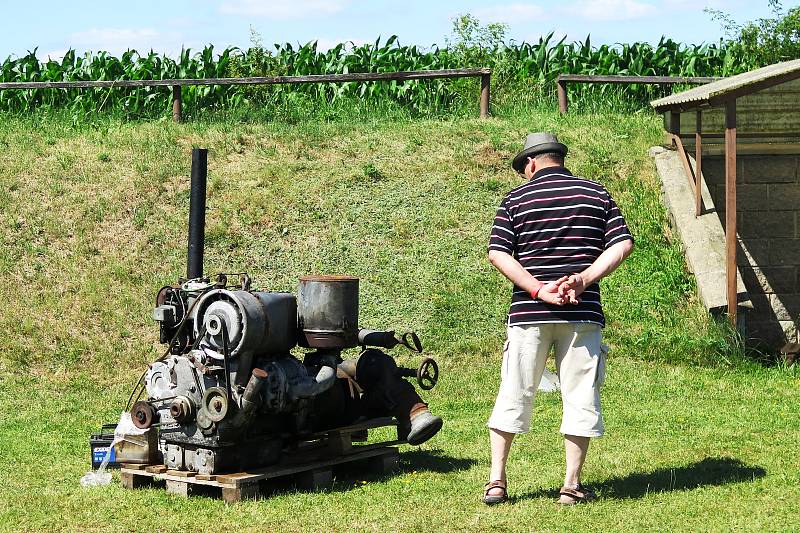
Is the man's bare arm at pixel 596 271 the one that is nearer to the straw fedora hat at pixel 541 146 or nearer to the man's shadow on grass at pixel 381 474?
the straw fedora hat at pixel 541 146

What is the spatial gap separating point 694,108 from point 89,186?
27.6 ft

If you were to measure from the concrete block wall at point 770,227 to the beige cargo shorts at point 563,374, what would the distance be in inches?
305

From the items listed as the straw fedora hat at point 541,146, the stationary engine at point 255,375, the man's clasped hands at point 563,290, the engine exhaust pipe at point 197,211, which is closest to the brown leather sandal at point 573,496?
the man's clasped hands at point 563,290

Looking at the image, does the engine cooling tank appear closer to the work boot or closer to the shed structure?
the work boot

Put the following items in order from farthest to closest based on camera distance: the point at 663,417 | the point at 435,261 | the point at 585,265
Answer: the point at 435,261
the point at 663,417
the point at 585,265

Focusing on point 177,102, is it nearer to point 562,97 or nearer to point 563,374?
point 562,97

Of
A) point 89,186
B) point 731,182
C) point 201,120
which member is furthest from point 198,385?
point 201,120

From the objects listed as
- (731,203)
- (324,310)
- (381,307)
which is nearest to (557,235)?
(324,310)

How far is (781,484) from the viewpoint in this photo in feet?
22.3

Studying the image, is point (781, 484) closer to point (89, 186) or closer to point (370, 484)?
point (370, 484)

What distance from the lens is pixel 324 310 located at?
24.4ft

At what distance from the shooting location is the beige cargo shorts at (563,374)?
6.27 metres

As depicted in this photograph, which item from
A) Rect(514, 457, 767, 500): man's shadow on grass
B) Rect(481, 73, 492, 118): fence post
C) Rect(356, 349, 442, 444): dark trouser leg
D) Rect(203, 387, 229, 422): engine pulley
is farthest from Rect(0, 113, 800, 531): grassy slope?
Rect(481, 73, 492, 118): fence post

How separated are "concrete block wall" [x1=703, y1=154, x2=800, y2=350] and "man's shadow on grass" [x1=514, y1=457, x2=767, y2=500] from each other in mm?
6325
